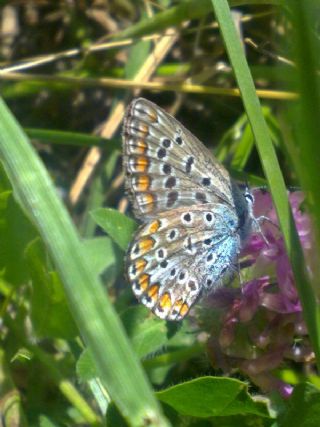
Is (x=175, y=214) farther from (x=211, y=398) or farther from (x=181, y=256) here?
(x=211, y=398)

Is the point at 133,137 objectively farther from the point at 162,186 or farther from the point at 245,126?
the point at 245,126

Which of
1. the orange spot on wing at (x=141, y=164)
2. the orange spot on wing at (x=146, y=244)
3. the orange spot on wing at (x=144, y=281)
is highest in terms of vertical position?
the orange spot on wing at (x=141, y=164)

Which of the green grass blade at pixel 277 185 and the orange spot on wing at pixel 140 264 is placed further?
the orange spot on wing at pixel 140 264

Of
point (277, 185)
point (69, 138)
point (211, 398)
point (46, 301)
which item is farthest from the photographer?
point (69, 138)

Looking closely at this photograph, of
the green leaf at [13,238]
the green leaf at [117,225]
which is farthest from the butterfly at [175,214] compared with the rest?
the green leaf at [13,238]

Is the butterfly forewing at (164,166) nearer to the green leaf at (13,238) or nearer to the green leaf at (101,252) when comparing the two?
the green leaf at (13,238)

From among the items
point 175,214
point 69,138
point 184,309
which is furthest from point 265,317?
point 69,138

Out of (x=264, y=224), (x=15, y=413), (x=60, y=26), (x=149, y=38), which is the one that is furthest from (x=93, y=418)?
(x=60, y=26)
